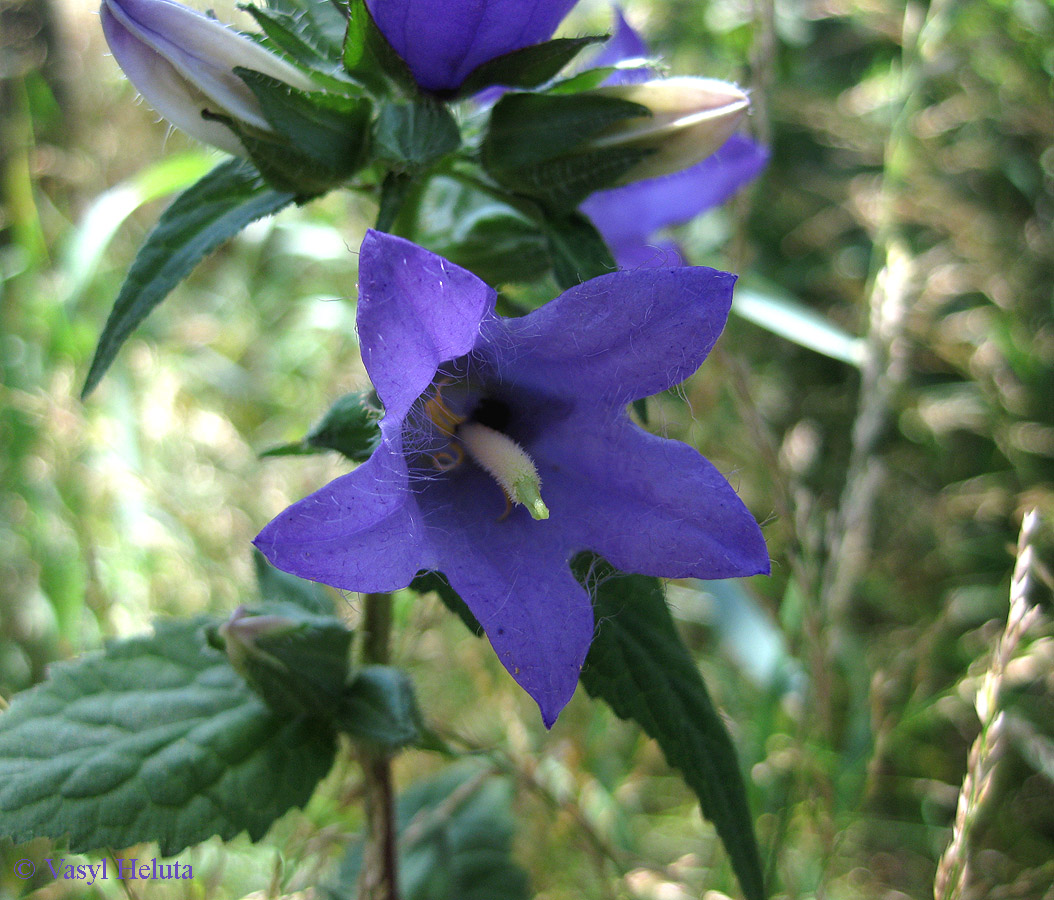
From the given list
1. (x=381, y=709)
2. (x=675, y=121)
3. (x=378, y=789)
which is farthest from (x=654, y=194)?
(x=378, y=789)

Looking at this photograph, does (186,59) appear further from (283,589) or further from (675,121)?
(283,589)

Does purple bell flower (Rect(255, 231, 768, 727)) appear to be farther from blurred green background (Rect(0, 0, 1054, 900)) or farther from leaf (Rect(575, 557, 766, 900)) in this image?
blurred green background (Rect(0, 0, 1054, 900))

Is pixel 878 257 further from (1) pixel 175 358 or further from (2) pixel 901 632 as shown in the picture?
(1) pixel 175 358

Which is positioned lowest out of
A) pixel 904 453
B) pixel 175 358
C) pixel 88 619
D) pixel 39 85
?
pixel 904 453

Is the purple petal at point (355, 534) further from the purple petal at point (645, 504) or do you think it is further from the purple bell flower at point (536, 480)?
the purple petal at point (645, 504)

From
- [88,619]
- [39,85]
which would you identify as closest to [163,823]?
Answer: [88,619]

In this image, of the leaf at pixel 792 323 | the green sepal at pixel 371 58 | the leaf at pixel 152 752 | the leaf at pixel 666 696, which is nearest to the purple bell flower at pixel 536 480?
the leaf at pixel 666 696

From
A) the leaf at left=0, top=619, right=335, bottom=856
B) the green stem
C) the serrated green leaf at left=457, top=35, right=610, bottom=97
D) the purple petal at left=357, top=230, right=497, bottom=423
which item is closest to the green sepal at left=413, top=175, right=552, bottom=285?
the serrated green leaf at left=457, top=35, right=610, bottom=97
